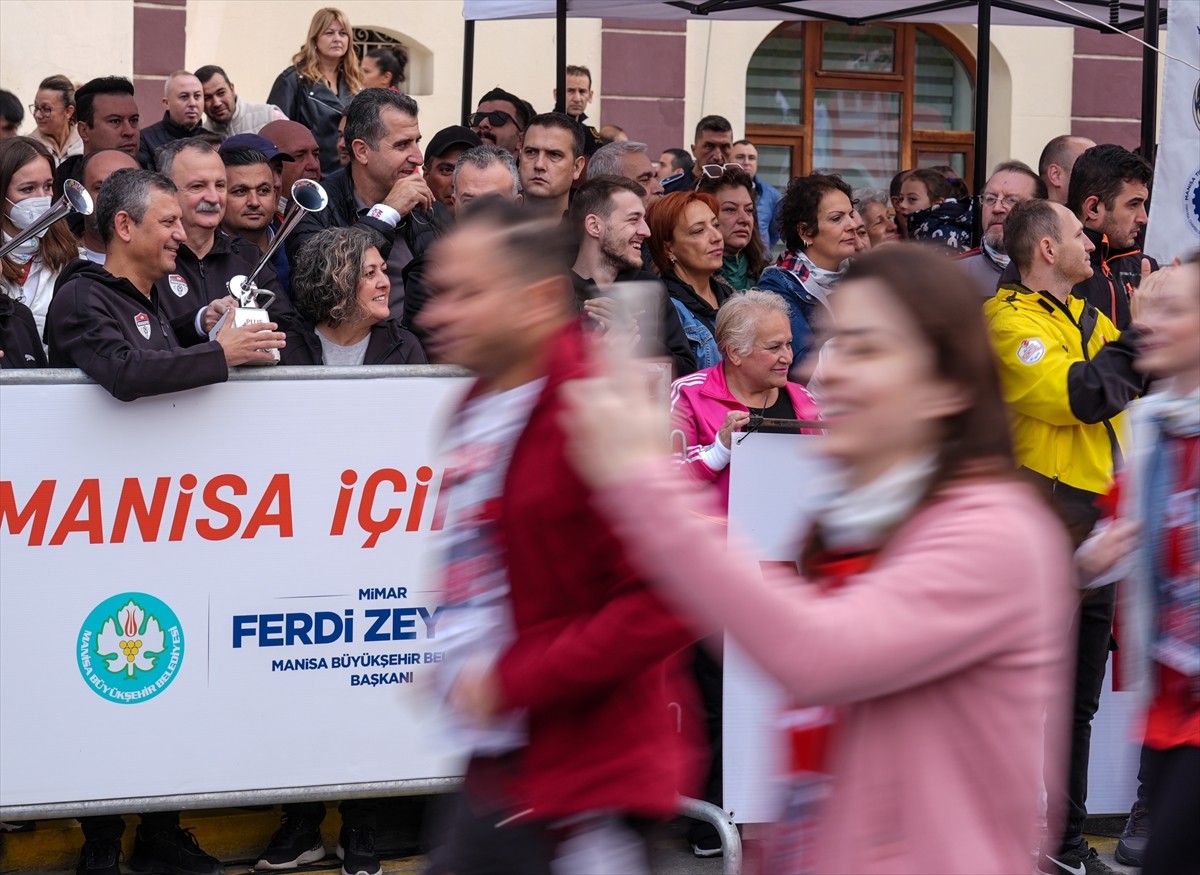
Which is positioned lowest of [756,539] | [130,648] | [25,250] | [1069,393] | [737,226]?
[130,648]

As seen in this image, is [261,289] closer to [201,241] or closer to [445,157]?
[201,241]

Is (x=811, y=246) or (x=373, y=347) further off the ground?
(x=811, y=246)

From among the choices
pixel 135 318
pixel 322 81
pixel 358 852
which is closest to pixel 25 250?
pixel 135 318

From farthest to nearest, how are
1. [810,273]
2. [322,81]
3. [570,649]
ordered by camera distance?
[322,81], [810,273], [570,649]

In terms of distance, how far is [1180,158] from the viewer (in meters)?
6.65

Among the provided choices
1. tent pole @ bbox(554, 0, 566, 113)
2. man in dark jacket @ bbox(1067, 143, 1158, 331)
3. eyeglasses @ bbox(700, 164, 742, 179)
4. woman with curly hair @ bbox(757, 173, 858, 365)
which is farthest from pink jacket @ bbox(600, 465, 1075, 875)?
tent pole @ bbox(554, 0, 566, 113)

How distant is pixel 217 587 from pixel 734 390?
1933mm

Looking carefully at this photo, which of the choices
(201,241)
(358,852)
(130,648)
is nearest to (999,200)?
(201,241)

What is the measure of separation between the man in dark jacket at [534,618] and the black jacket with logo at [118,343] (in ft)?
8.15

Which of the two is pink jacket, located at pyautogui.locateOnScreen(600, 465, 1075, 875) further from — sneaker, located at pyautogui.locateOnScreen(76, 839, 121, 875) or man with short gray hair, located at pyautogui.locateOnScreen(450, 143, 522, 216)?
man with short gray hair, located at pyautogui.locateOnScreen(450, 143, 522, 216)

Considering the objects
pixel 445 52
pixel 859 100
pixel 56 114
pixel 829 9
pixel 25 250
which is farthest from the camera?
pixel 859 100

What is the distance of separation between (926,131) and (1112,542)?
14.0 m

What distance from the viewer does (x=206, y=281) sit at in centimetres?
621

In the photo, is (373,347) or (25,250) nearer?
(373,347)
